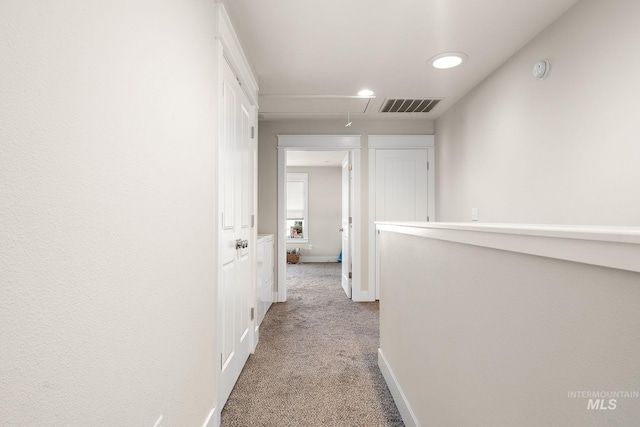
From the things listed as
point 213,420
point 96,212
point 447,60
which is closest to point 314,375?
point 213,420

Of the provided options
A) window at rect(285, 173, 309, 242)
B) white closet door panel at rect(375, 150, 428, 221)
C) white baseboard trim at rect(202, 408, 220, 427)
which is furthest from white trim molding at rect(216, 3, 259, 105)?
window at rect(285, 173, 309, 242)

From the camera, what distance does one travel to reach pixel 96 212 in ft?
2.40

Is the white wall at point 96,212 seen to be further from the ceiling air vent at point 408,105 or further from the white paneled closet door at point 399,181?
the white paneled closet door at point 399,181

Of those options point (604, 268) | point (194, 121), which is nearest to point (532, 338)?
point (604, 268)

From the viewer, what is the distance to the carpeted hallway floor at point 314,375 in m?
1.76

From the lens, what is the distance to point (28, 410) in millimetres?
550

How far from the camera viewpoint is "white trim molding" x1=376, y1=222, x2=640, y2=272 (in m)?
0.48

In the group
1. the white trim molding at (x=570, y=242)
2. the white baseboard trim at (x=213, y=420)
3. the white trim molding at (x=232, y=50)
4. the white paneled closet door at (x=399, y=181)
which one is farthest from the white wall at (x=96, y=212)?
the white paneled closet door at (x=399, y=181)

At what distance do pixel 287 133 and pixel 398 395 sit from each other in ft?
10.6

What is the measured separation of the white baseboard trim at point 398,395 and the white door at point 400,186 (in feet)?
6.78

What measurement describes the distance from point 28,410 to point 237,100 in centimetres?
195

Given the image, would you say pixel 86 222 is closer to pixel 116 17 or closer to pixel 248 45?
pixel 116 17

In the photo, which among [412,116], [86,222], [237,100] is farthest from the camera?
[412,116]

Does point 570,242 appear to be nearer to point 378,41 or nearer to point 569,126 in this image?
point 569,126
